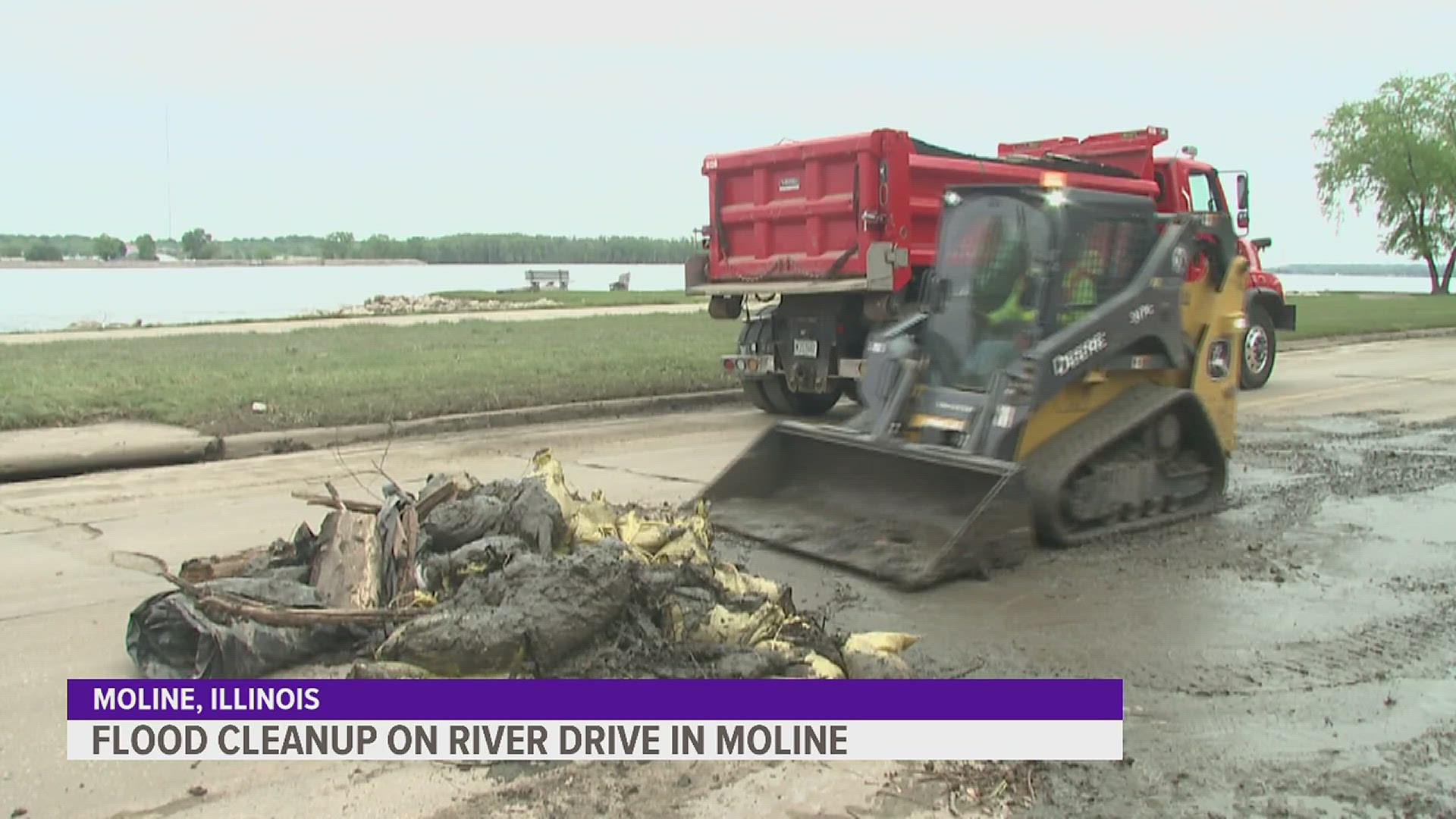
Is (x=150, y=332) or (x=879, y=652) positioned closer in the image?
(x=879, y=652)

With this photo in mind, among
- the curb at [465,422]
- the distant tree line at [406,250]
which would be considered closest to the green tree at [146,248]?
the distant tree line at [406,250]

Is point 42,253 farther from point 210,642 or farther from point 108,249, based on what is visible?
Answer: point 210,642

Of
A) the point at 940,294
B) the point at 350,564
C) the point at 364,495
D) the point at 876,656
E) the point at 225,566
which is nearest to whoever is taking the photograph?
the point at 876,656

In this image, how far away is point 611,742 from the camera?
418 cm

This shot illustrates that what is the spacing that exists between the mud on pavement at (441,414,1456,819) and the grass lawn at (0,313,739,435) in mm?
6298

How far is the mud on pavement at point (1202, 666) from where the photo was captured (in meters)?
3.83

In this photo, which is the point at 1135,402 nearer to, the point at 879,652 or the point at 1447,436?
the point at 879,652

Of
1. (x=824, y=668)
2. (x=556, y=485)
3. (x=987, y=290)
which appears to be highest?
(x=987, y=290)

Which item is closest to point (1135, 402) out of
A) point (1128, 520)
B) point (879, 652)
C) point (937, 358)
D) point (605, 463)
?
point (1128, 520)

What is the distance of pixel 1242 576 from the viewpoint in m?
6.52

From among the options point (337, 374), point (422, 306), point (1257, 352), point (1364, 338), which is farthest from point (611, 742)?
point (422, 306)

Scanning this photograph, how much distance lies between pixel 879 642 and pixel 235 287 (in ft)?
119

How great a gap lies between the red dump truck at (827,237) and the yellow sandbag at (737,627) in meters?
6.75

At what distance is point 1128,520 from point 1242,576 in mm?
1056
